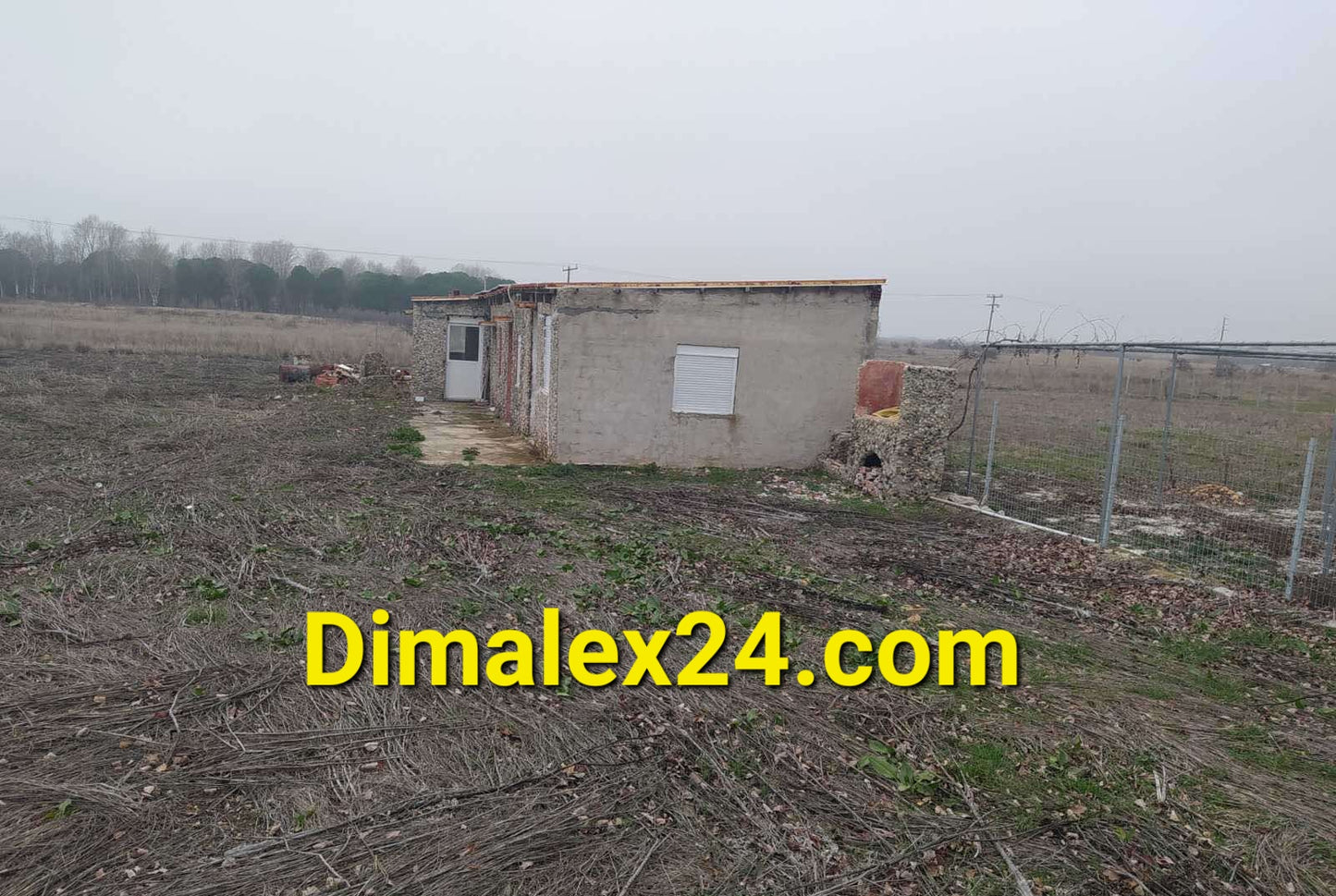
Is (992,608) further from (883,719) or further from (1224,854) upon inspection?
(1224,854)

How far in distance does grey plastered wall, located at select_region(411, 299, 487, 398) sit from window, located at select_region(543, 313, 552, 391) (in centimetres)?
814

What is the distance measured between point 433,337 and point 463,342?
0.80m

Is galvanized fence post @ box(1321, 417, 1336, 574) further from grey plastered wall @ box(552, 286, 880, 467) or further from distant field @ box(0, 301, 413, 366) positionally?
distant field @ box(0, 301, 413, 366)

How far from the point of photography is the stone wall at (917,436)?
11.6 m

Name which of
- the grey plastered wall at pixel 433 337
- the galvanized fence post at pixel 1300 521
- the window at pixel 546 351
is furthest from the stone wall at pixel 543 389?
the galvanized fence post at pixel 1300 521

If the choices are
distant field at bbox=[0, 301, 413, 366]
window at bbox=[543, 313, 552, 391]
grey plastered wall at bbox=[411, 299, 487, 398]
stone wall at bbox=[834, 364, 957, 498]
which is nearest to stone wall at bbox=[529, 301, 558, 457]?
window at bbox=[543, 313, 552, 391]

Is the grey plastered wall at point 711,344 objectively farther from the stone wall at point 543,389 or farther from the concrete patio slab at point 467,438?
the concrete patio slab at point 467,438

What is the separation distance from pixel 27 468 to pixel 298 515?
14.9 ft

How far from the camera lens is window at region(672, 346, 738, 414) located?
530 inches

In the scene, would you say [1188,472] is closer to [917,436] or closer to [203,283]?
[917,436]

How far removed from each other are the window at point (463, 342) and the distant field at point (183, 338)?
875 centimetres

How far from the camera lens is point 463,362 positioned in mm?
23344

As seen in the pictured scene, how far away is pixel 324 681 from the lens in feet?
17.3

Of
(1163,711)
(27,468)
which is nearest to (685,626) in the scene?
(1163,711)
